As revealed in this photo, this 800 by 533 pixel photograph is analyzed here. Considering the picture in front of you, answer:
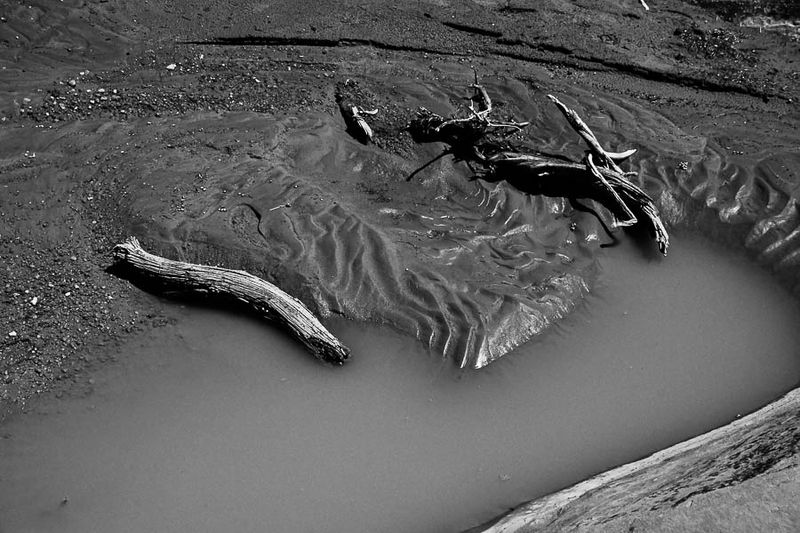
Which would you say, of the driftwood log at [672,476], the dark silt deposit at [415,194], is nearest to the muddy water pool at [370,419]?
the dark silt deposit at [415,194]

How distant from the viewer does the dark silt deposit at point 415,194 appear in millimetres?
7910

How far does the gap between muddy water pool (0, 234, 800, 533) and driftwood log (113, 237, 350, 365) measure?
23 cm

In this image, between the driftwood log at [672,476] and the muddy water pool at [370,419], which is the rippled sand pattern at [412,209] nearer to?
the muddy water pool at [370,419]

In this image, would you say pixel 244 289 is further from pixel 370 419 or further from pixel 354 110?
pixel 354 110

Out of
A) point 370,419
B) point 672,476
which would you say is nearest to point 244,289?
point 370,419

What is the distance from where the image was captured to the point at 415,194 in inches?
359

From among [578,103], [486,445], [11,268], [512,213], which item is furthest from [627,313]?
[11,268]

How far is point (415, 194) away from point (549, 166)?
5.57 feet

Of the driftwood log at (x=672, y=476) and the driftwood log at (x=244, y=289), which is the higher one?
the driftwood log at (x=672, y=476)

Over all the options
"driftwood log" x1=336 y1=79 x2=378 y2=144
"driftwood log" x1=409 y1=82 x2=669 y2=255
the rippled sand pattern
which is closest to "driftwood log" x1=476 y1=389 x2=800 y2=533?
the rippled sand pattern

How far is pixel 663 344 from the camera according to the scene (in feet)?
27.4

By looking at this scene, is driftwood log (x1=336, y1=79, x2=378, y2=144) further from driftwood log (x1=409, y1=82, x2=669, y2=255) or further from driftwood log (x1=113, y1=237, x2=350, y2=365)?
driftwood log (x1=113, y1=237, x2=350, y2=365)

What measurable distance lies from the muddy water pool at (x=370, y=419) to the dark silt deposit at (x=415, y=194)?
54 mm

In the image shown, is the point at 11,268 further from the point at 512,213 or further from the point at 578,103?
the point at 578,103
